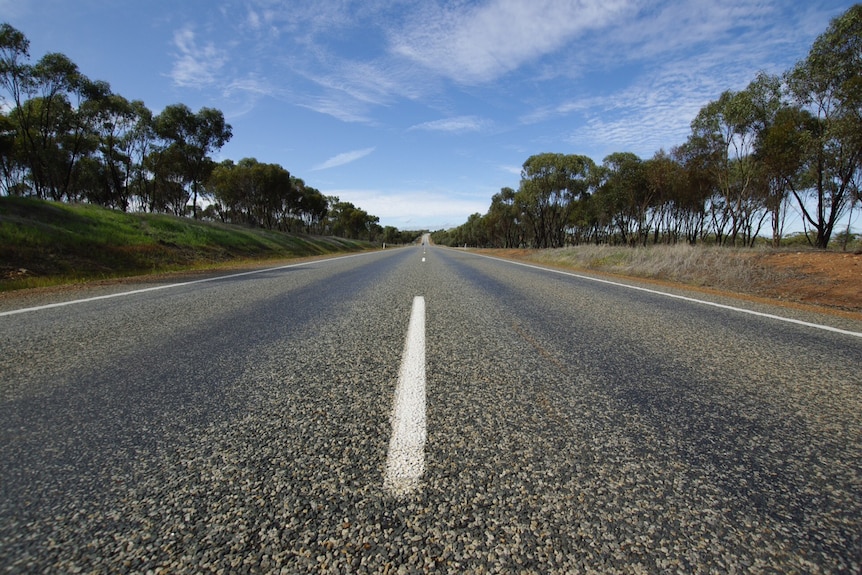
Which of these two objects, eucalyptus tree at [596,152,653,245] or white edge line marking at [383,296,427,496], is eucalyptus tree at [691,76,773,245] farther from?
white edge line marking at [383,296,427,496]

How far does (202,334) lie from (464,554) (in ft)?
11.0

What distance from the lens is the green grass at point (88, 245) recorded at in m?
10.3

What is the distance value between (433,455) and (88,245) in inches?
666

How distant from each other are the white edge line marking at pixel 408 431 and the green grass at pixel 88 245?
10.2 metres

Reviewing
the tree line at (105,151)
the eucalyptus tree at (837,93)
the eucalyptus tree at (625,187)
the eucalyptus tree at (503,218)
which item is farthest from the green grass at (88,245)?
the eucalyptus tree at (503,218)

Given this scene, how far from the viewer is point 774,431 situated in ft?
5.82

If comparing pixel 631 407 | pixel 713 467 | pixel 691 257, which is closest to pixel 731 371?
pixel 631 407

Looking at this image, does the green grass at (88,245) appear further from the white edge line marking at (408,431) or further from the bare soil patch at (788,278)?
the bare soil patch at (788,278)

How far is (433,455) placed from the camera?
1523 mm

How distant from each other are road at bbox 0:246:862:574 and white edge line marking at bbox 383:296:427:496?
2cm

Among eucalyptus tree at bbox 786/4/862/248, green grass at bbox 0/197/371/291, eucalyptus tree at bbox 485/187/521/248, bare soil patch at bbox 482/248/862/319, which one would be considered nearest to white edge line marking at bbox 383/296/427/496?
bare soil patch at bbox 482/248/862/319

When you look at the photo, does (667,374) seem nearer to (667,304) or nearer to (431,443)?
(431,443)

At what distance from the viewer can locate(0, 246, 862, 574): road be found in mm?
1057

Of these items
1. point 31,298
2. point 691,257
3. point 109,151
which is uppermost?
point 109,151
